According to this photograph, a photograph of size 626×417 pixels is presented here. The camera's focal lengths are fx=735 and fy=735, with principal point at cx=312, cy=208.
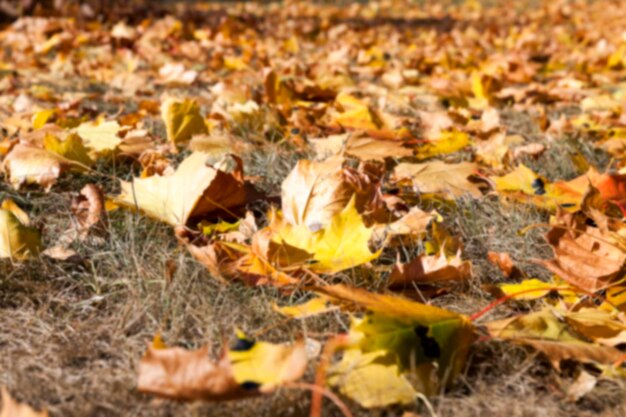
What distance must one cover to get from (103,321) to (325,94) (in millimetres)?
1532

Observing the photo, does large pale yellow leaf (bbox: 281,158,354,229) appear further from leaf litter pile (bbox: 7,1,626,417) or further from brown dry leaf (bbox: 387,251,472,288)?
brown dry leaf (bbox: 387,251,472,288)

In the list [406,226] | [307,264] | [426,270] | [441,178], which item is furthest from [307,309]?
[441,178]

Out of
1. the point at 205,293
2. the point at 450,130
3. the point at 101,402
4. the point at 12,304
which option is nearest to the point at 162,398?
the point at 101,402

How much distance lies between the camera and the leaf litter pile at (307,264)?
886 millimetres

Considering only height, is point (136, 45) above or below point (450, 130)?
below

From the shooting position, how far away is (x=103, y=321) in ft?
3.50

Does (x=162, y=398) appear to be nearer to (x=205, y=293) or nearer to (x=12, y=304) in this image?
(x=205, y=293)

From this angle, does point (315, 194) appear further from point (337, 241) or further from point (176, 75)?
point (176, 75)

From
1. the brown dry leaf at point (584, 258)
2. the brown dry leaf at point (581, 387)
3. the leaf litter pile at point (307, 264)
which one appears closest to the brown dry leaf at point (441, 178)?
the leaf litter pile at point (307, 264)

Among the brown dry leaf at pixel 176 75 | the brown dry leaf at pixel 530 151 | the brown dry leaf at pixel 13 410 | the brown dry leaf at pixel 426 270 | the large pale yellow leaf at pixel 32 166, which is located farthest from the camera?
the brown dry leaf at pixel 176 75

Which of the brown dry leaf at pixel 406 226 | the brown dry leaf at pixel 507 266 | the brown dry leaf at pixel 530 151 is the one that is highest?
the brown dry leaf at pixel 406 226

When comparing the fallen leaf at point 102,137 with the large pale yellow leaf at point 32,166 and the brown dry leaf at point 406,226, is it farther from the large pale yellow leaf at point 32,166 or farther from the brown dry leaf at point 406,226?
the brown dry leaf at point 406,226

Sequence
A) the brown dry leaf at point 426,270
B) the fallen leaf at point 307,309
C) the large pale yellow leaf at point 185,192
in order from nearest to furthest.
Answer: the fallen leaf at point 307,309 < the brown dry leaf at point 426,270 < the large pale yellow leaf at point 185,192

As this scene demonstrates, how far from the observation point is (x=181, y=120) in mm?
1890
